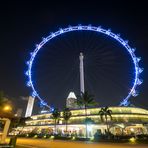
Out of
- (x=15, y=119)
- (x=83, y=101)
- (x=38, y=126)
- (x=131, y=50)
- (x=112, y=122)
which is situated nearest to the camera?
(x=15, y=119)

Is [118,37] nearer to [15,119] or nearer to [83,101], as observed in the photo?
Result: [83,101]

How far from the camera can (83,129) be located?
77.9 meters

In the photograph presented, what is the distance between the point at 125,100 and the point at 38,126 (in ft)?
155

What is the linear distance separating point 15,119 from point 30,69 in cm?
4001

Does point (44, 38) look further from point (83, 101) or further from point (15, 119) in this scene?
point (15, 119)

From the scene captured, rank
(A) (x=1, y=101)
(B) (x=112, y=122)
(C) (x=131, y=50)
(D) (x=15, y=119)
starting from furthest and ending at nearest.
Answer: (B) (x=112, y=122) → (C) (x=131, y=50) → (A) (x=1, y=101) → (D) (x=15, y=119)

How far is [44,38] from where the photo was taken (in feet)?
190

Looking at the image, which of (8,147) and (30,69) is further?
(30,69)

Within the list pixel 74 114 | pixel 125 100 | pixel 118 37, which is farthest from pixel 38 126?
pixel 118 37

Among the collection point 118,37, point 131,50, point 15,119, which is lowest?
point 15,119

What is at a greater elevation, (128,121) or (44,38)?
(44,38)

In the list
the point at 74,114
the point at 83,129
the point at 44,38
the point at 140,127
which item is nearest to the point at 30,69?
the point at 44,38

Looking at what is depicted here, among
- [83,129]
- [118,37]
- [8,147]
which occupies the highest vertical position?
[118,37]

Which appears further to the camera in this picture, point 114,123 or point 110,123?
point 110,123
